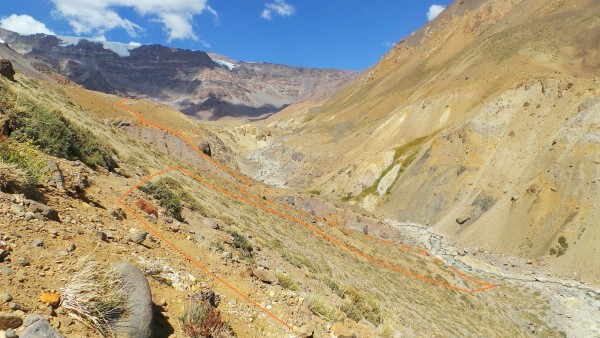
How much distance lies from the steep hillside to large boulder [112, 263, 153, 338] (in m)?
31.2

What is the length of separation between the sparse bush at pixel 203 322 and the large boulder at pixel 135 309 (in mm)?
978

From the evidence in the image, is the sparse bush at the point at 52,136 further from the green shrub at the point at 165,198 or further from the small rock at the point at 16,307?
the small rock at the point at 16,307

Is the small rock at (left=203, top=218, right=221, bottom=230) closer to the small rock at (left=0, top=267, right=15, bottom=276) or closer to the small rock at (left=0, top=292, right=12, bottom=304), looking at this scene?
the small rock at (left=0, top=267, right=15, bottom=276)

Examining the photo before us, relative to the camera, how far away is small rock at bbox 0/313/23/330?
4.07 metres

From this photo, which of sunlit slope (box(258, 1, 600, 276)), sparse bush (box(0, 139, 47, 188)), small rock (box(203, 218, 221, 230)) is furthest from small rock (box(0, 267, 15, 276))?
A: sunlit slope (box(258, 1, 600, 276))

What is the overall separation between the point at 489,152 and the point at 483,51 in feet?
135

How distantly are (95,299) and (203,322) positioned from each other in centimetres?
193

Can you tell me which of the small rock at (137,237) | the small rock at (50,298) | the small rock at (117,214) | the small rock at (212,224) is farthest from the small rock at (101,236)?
the small rock at (212,224)

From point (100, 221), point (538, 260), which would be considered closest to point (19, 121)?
point (100, 221)

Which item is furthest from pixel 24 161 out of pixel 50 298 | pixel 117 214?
pixel 50 298

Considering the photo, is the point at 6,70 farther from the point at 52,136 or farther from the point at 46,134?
the point at 46,134

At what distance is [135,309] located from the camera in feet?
17.2

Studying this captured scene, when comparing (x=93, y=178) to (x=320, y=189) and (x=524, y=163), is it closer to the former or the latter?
(x=524, y=163)

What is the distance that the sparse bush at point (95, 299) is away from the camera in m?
4.89
